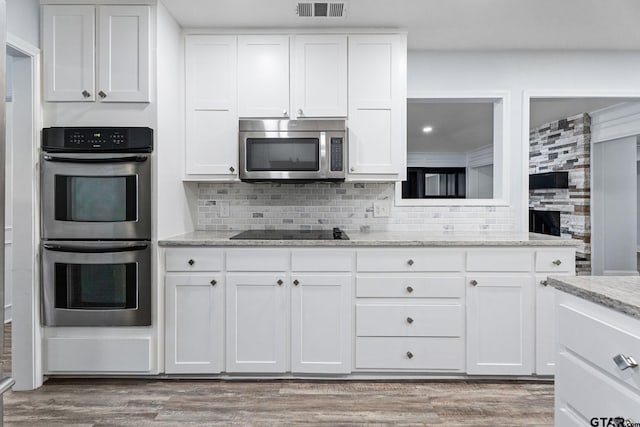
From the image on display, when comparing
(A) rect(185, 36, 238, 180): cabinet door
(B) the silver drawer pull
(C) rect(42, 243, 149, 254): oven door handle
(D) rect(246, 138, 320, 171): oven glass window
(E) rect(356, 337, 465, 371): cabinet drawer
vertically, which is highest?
(A) rect(185, 36, 238, 180): cabinet door

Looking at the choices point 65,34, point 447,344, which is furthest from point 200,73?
point 447,344

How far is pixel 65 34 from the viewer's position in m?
2.51

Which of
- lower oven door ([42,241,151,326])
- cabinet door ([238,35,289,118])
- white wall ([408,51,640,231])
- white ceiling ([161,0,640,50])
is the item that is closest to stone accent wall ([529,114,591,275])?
white wall ([408,51,640,231])

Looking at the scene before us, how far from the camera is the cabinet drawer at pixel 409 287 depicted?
2.56 meters

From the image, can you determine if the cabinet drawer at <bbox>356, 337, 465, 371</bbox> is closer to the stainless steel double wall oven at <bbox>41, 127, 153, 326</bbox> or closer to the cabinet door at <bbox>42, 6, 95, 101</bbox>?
the stainless steel double wall oven at <bbox>41, 127, 153, 326</bbox>

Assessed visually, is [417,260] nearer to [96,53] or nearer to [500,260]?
[500,260]

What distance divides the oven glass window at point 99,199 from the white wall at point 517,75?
2.19 m

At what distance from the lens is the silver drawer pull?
3.43 ft

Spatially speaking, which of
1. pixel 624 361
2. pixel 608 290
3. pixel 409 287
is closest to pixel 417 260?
pixel 409 287

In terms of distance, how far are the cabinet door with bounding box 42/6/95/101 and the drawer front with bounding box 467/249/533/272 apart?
2.55 metres

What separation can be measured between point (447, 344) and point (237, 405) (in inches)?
51.4

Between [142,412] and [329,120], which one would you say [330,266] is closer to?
[329,120]

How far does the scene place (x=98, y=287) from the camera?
2498 millimetres

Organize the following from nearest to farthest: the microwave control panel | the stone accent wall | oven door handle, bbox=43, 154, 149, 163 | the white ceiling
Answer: oven door handle, bbox=43, 154, 149, 163 → the white ceiling → the microwave control panel → the stone accent wall
